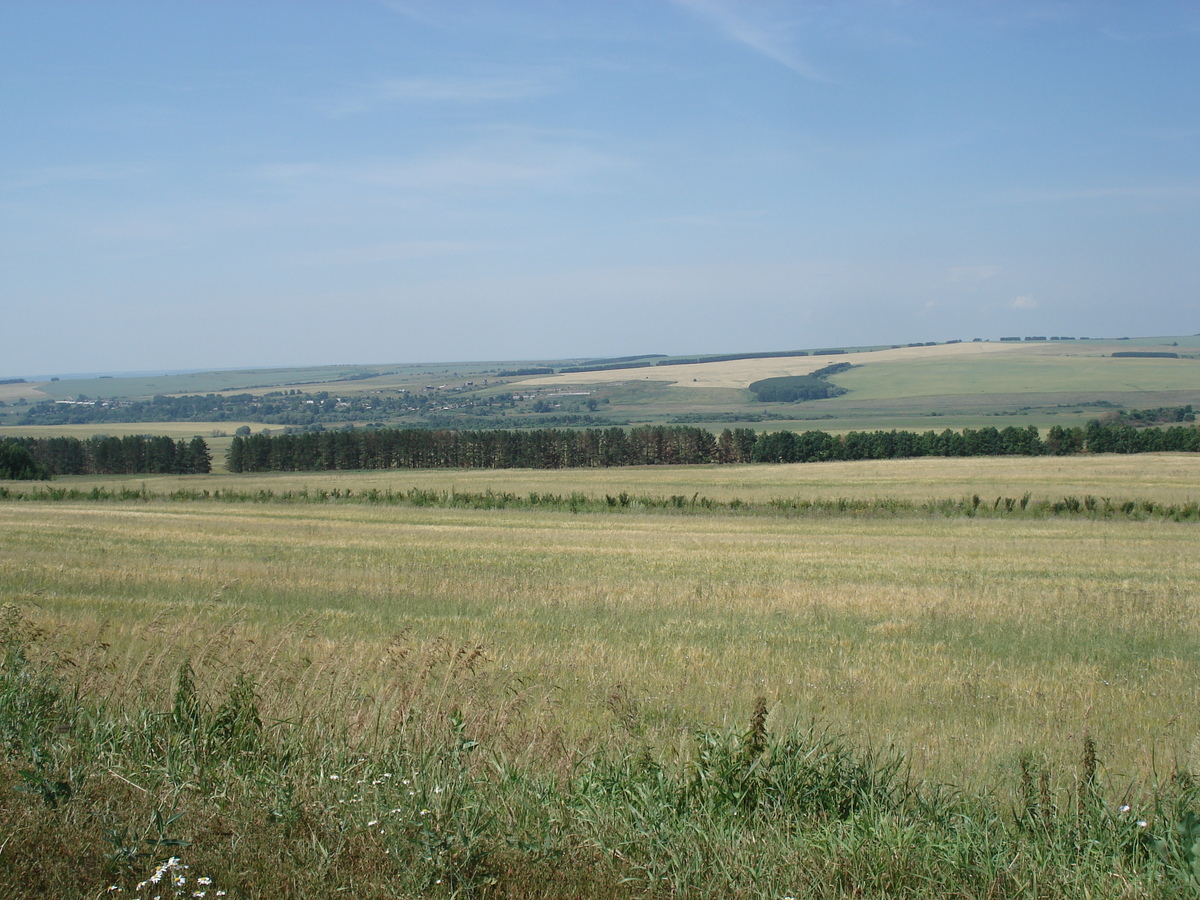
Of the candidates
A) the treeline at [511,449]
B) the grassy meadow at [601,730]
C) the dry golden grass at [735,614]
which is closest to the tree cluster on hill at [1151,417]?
the treeline at [511,449]

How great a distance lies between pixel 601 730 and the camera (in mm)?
7090

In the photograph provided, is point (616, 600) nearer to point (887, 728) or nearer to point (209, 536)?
point (887, 728)

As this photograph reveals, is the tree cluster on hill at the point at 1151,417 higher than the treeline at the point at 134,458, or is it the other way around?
the tree cluster on hill at the point at 1151,417

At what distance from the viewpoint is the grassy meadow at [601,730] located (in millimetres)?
4215

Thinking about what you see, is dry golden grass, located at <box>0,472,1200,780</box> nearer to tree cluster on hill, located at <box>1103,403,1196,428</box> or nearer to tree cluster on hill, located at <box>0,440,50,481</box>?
tree cluster on hill, located at <box>0,440,50,481</box>

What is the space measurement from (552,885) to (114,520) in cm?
3540

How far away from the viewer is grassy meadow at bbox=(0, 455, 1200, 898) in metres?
4.21

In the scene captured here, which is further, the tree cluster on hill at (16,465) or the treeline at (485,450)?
the treeline at (485,450)

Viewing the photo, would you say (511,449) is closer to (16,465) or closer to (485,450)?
(485,450)

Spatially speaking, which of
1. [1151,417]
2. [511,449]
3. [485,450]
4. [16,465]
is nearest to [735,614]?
[16,465]

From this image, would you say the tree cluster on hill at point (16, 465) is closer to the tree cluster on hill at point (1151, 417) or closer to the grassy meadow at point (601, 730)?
the grassy meadow at point (601, 730)

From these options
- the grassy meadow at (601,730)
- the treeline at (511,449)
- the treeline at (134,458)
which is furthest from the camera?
the treeline at (511,449)

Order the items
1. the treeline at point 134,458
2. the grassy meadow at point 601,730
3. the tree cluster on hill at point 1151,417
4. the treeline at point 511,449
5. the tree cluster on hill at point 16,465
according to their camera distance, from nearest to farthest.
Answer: the grassy meadow at point 601,730
the tree cluster on hill at point 16,465
the treeline at point 134,458
the treeline at point 511,449
the tree cluster on hill at point 1151,417

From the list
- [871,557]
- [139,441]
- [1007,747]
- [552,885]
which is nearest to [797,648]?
[1007,747]
